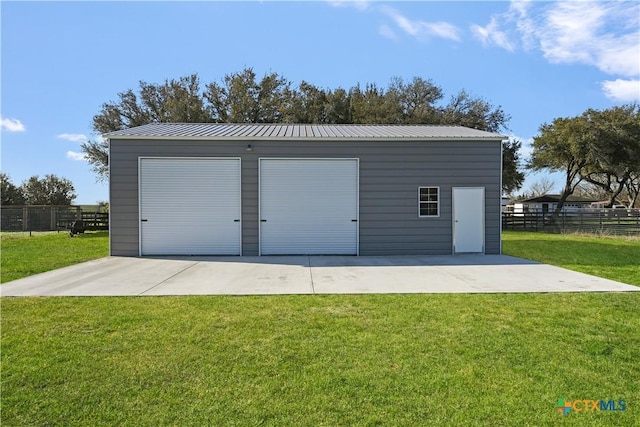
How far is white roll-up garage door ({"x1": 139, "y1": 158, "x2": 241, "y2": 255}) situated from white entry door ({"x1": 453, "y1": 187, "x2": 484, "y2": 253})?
234 inches

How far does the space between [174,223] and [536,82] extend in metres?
12.5

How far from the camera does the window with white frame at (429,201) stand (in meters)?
10.2

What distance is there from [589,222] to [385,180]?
14.4 meters

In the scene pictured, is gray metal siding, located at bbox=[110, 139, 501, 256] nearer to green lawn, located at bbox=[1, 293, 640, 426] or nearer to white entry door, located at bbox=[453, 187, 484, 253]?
white entry door, located at bbox=[453, 187, 484, 253]

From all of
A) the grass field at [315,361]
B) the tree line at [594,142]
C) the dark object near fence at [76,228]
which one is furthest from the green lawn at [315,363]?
the tree line at [594,142]

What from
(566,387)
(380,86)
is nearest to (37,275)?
(566,387)

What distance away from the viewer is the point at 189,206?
993 cm

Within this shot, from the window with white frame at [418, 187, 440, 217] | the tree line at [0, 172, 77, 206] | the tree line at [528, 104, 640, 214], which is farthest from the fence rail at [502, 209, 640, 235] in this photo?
the tree line at [0, 172, 77, 206]

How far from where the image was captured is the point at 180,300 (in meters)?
4.98

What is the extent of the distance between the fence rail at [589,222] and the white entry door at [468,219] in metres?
10.3

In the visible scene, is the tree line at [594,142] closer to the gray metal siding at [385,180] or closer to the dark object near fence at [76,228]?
the gray metal siding at [385,180]

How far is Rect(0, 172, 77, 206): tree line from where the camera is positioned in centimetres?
2867

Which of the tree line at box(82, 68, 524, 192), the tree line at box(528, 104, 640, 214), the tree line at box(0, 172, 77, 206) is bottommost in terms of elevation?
the tree line at box(0, 172, 77, 206)

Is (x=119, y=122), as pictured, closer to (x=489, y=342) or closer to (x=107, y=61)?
(x=107, y=61)
